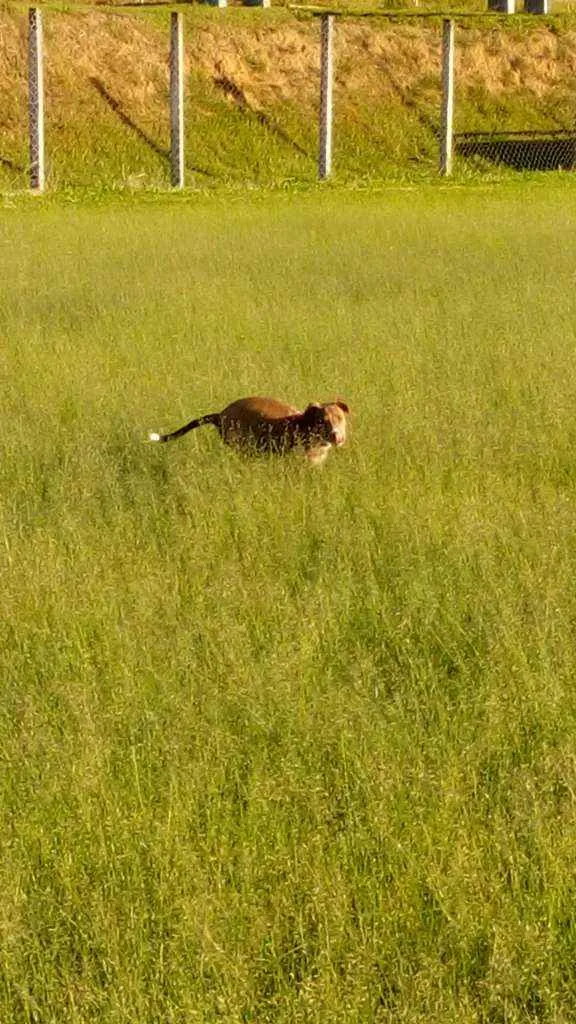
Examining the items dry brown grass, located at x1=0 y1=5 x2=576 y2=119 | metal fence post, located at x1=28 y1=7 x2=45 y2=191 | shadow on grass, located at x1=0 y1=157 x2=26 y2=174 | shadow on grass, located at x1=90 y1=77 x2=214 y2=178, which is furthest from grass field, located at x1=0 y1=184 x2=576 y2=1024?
dry brown grass, located at x1=0 y1=5 x2=576 y2=119

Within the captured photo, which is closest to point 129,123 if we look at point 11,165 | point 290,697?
point 11,165

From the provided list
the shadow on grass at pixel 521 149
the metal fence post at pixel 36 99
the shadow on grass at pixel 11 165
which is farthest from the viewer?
the shadow on grass at pixel 521 149

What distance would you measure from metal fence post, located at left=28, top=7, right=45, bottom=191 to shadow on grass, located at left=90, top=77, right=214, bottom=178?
4.68 m

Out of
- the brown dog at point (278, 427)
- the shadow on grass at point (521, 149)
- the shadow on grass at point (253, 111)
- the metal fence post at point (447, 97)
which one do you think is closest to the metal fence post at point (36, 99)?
the shadow on grass at point (253, 111)

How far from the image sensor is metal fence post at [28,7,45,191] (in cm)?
2856

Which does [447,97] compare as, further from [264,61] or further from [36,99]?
[36,99]

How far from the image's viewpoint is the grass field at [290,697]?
12.3 feet

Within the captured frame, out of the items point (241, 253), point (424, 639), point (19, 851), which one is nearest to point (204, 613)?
point (424, 639)

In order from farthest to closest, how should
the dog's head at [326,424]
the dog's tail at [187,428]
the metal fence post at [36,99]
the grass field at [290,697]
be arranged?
the metal fence post at [36,99], the dog's tail at [187,428], the dog's head at [326,424], the grass field at [290,697]

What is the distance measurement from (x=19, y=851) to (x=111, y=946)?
0.53 metres

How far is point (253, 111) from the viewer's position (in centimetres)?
3662

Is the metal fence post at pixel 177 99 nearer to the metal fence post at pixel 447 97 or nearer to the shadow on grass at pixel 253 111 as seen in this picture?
the shadow on grass at pixel 253 111

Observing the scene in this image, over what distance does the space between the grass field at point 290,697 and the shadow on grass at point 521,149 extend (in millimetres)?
25789

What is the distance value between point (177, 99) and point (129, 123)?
183 inches
